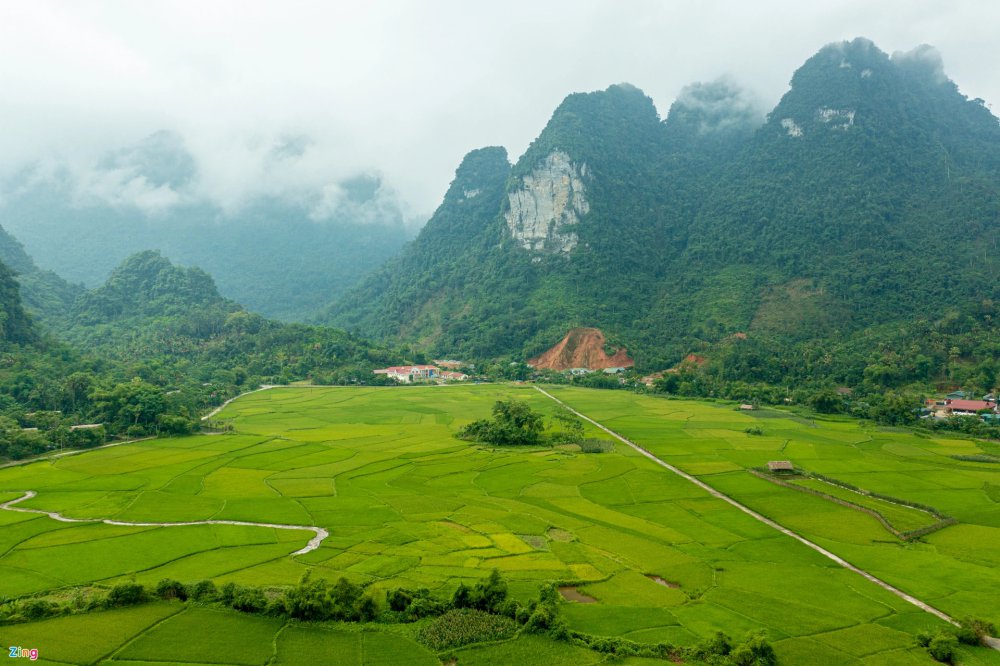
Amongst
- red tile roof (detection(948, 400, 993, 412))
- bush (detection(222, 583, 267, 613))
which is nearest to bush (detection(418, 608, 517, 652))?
bush (detection(222, 583, 267, 613))

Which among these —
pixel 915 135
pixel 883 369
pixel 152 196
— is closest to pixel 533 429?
pixel 883 369

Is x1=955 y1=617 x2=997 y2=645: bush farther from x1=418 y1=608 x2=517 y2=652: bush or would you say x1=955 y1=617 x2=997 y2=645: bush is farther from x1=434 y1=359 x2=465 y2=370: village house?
x1=434 y1=359 x2=465 y2=370: village house

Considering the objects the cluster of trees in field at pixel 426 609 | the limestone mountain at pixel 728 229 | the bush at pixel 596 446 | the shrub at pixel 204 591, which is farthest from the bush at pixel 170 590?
the limestone mountain at pixel 728 229

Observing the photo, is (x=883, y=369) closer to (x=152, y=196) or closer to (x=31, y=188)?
(x=152, y=196)

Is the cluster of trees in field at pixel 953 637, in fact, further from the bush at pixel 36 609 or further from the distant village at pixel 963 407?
the distant village at pixel 963 407

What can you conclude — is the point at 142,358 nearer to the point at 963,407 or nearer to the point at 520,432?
the point at 520,432

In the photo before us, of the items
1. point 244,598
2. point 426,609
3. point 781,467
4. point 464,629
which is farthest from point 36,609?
point 781,467
